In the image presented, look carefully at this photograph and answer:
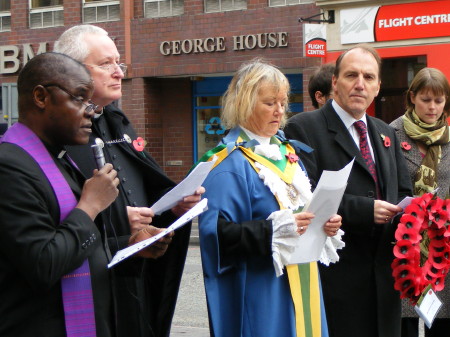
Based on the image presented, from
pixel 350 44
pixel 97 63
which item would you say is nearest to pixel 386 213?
pixel 97 63

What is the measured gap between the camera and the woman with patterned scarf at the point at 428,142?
4492 mm

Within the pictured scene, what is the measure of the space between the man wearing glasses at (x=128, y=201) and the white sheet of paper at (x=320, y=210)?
1.62ft

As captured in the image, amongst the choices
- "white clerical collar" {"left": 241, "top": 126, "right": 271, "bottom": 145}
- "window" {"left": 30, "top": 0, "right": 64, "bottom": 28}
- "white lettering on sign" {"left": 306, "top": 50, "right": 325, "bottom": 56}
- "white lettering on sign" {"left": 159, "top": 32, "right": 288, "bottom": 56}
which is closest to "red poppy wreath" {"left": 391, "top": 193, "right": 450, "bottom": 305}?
"white clerical collar" {"left": 241, "top": 126, "right": 271, "bottom": 145}

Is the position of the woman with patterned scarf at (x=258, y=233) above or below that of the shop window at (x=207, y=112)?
below

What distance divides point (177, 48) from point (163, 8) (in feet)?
3.41

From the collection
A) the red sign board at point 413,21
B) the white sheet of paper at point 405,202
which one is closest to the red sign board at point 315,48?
the red sign board at point 413,21

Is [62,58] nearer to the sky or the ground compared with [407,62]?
nearer to the ground

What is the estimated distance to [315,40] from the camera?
15.2 metres

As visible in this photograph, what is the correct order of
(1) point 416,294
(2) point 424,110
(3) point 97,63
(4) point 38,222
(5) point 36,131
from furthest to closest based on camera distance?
1. (2) point 424,110
2. (1) point 416,294
3. (3) point 97,63
4. (5) point 36,131
5. (4) point 38,222

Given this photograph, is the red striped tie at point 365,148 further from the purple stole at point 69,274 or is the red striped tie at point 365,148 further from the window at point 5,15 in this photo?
the window at point 5,15

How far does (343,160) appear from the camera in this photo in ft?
12.8

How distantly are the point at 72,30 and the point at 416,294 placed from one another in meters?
2.00

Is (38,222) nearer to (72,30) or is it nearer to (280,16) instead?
(72,30)

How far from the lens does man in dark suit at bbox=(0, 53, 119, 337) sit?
233 cm
